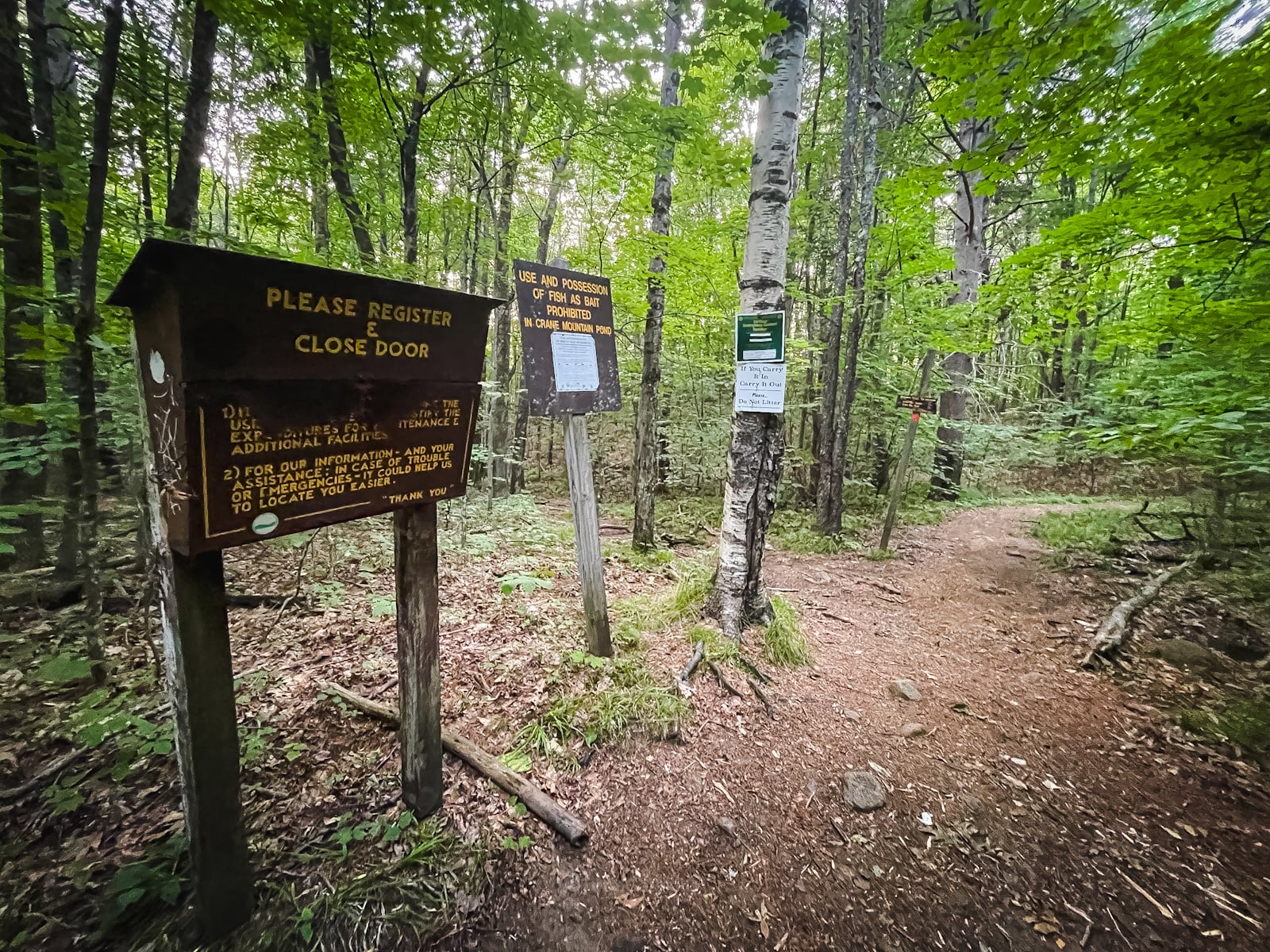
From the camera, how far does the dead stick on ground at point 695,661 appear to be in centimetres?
384

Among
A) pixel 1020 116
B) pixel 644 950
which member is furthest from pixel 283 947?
pixel 1020 116

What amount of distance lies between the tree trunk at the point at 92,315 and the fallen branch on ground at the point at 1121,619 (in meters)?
7.84

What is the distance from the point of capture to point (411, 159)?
5070mm

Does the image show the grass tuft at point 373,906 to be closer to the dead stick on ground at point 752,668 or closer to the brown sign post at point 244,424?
the brown sign post at point 244,424

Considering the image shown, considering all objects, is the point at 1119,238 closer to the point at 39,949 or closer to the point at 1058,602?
the point at 1058,602

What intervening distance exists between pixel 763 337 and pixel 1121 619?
4864 millimetres

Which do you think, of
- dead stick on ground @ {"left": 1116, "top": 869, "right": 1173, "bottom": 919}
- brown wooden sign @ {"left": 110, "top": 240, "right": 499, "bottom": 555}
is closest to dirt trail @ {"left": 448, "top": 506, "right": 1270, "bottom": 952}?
dead stick on ground @ {"left": 1116, "top": 869, "right": 1173, "bottom": 919}

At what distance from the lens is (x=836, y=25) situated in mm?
9930

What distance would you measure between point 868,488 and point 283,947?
11.9m

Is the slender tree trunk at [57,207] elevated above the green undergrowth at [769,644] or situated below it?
above

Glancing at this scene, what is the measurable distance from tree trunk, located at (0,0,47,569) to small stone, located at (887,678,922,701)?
228 inches

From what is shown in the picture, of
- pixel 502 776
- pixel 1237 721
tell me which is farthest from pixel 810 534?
pixel 502 776

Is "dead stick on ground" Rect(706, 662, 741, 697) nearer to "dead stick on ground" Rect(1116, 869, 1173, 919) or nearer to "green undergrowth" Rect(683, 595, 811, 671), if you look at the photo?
"green undergrowth" Rect(683, 595, 811, 671)

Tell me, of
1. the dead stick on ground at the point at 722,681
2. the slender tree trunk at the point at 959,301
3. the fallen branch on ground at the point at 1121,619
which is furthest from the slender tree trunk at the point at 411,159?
the slender tree trunk at the point at 959,301
